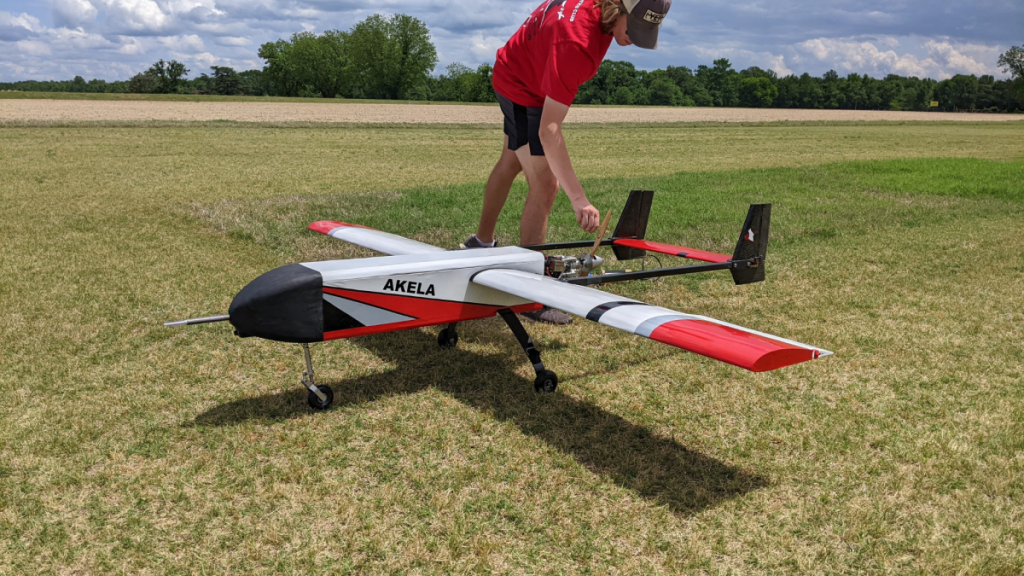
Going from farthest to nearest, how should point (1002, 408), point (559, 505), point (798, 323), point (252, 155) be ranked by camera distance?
point (252, 155)
point (798, 323)
point (1002, 408)
point (559, 505)

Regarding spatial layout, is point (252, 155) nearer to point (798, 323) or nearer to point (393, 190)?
point (393, 190)

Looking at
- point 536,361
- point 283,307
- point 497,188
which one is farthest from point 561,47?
point 283,307

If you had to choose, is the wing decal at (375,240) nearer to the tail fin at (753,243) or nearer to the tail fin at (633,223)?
A: the tail fin at (633,223)

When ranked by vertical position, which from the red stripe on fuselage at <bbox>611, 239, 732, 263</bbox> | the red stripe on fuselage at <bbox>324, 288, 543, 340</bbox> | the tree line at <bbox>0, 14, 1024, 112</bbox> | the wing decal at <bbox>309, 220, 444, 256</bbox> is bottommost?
the red stripe on fuselage at <bbox>324, 288, 543, 340</bbox>

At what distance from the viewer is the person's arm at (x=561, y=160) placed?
467 centimetres

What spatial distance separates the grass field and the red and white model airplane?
1.94 feet

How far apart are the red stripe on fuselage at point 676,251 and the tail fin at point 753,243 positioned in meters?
0.18

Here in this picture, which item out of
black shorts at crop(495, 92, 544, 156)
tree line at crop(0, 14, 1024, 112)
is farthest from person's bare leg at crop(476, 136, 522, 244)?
tree line at crop(0, 14, 1024, 112)

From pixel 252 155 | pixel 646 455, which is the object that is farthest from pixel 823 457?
pixel 252 155

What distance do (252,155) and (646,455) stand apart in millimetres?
19522

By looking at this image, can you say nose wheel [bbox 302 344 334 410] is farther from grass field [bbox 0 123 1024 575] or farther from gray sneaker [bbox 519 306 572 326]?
gray sneaker [bbox 519 306 572 326]

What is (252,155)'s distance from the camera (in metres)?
20.6

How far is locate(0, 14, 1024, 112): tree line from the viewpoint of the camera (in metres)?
108

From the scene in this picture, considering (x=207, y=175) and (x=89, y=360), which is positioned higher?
(x=207, y=175)
